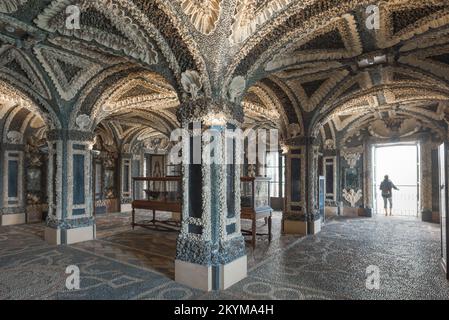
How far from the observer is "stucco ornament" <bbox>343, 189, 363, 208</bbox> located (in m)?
11.2

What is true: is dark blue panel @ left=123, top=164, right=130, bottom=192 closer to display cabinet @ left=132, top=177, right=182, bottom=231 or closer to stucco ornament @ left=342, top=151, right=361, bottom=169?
display cabinet @ left=132, top=177, right=182, bottom=231

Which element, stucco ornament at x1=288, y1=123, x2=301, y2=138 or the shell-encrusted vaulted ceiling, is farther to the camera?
stucco ornament at x1=288, y1=123, x2=301, y2=138

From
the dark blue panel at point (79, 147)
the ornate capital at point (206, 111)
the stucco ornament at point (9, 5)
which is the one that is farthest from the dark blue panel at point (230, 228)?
the dark blue panel at point (79, 147)

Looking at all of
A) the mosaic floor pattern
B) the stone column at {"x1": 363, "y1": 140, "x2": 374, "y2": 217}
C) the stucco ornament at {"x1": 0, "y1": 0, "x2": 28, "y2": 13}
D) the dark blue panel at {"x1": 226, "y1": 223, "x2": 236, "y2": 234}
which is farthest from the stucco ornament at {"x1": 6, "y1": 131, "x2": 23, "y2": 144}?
the stone column at {"x1": 363, "y1": 140, "x2": 374, "y2": 217}

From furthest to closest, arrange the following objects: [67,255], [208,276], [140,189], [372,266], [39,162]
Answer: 1. [140,189]
2. [39,162]
3. [67,255]
4. [372,266]
5. [208,276]

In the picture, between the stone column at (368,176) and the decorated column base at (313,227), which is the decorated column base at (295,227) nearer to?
the decorated column base at (313,227)

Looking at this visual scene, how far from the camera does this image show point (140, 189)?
537 inches

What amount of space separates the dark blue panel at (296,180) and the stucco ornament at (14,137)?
8.32 metres

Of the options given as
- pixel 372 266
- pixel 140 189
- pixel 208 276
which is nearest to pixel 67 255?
pixel 208 276

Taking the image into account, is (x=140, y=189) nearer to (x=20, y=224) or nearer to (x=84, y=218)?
(x=20, y=224)

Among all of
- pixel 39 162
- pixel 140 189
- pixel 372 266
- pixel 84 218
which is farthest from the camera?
pixel 140 189

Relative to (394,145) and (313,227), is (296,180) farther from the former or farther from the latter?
(394,145)

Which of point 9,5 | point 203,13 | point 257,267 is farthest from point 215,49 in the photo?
point 257,267
